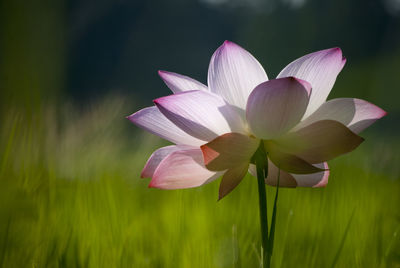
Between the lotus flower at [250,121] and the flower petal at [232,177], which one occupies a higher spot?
the lotus flower at [250,121]

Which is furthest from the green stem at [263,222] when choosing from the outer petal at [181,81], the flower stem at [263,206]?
the outer petal at [181,81]


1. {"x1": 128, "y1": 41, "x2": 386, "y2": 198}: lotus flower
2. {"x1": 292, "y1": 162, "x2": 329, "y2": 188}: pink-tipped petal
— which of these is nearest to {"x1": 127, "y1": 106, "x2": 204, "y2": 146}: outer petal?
{"x1": 128, "y1": 41, "x2": 386, "y2": 198}: lotus flower

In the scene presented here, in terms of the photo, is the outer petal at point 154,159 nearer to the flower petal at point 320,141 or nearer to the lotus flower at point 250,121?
the lotus flower at point 250,121

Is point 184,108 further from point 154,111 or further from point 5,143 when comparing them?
point 5,143

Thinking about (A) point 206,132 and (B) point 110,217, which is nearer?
(A) point 206,132

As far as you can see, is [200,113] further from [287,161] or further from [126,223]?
[126,223]

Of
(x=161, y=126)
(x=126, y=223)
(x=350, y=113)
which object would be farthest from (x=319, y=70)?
(x=126, y=223)

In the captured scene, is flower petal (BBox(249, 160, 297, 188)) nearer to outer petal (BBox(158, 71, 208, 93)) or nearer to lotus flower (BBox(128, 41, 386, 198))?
lotus flower (BBox(128, 41, 386, 198))

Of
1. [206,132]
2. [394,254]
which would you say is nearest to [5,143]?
[206,132]
